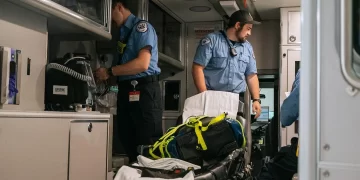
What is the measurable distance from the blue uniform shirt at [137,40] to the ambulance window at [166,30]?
1.08m

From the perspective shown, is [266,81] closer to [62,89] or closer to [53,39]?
[53,39]

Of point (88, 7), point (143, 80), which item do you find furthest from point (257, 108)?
point (88, 7)

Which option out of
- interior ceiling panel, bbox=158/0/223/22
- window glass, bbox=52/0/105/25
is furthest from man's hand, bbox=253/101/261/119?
window glass, bbox=52/0/105/25

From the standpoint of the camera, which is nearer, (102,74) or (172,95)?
(102,74)

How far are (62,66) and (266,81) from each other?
4686 mm

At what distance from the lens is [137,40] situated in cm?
334

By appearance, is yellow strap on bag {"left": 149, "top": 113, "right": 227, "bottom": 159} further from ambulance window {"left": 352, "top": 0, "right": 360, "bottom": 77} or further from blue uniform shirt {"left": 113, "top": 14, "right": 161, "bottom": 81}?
ambulance window {"left": 352, "top": 0, "right": 360, "bottom": 77}

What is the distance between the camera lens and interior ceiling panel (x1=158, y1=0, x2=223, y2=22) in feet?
15.6

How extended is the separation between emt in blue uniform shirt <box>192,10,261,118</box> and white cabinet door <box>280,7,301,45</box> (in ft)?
5.39

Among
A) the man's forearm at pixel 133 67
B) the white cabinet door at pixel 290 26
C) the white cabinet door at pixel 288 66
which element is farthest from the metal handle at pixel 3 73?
the white cabinet door at pixel 290 26

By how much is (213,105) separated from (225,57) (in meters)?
0.71

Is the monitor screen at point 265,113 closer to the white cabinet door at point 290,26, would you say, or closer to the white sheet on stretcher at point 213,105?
the white cabinet door at point 290,26

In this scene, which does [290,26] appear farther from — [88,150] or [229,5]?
[88,150]

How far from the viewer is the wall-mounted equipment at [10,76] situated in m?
1.96
